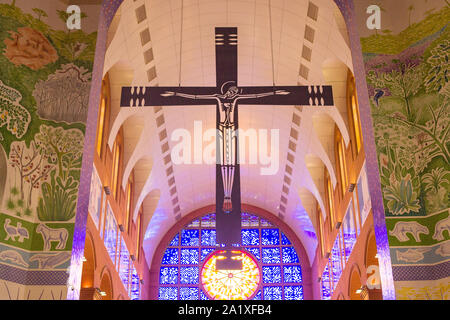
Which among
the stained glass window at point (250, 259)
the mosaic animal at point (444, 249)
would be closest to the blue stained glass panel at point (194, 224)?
the stained glass window at point (250, 259)

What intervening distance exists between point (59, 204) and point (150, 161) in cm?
1051

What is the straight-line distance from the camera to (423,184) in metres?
10.1

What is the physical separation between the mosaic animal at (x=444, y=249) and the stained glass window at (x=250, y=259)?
1631 centimetres

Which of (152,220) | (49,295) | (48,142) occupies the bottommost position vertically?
(49,295)

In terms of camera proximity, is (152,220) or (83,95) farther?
(152,220)

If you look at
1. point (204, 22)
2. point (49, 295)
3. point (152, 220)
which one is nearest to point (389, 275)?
point (49, 295)

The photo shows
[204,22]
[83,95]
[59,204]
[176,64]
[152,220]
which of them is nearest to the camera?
[59,204]

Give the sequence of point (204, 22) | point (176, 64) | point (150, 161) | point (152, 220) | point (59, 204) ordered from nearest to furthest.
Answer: point (59, 204) → point (204, 22) → point (176, 64) → point (150, 161) → point (152, 220)

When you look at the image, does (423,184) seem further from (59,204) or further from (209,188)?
(209,188)

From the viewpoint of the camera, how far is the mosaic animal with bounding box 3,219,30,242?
9711 millimetres

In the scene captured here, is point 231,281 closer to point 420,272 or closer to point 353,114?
point 353,114

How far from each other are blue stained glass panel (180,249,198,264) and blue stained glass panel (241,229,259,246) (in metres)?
2.17

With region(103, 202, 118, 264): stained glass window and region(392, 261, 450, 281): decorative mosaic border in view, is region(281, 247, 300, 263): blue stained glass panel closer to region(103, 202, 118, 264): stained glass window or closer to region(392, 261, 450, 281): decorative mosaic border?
region(103, 202, 118, 264): stained glass window

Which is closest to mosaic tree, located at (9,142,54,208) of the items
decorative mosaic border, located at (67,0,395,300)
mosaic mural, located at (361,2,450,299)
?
decorative mosaic border, located at (67,0,395,300)
